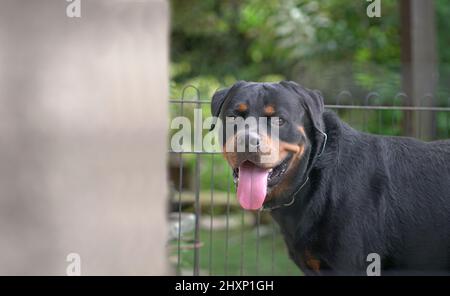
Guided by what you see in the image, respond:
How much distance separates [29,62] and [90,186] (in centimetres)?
20

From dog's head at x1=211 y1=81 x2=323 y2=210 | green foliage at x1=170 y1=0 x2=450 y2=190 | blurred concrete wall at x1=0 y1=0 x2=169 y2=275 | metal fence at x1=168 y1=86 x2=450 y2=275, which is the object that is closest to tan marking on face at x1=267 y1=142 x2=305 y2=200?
dog's head at x1=211 y1=81 x2=323 y2=210

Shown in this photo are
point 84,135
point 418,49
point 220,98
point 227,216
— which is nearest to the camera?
point 84,135

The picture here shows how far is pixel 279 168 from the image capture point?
3.00 meters

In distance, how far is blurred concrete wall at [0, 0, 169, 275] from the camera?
2.73ft

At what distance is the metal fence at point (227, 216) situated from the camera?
15.1ft

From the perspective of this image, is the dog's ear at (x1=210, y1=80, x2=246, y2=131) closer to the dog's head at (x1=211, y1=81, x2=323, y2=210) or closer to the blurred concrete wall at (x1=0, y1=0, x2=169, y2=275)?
the dog's head at (x1=211, y1=81, x2=323, y2=210)

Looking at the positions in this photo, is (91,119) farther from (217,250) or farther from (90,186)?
(217,250)

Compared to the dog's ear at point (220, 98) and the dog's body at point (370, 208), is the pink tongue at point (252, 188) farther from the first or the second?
the dog's ear at point (220, 98)

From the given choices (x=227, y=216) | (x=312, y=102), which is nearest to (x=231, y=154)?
(x=312, y=102)

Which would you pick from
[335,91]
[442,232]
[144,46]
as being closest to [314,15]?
[335,91]

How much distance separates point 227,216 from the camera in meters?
4.60

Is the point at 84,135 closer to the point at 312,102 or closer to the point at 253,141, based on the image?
the point at 253,141

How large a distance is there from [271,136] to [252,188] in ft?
0.98

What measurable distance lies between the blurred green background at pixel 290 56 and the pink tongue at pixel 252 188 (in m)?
1.77
